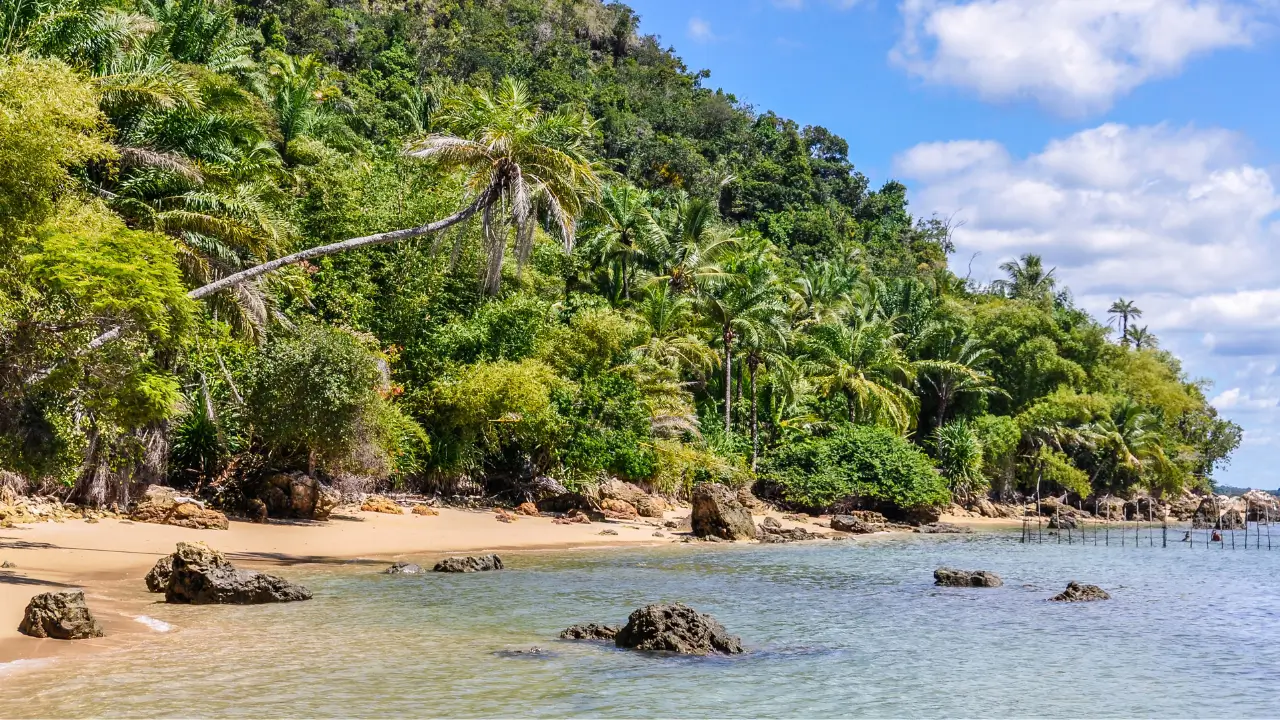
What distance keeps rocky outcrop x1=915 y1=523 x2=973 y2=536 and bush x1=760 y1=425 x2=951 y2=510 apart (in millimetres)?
999

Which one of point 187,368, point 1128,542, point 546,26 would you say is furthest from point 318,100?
point 546,26

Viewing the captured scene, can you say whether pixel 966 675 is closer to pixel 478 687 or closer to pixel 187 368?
pixel 478 687

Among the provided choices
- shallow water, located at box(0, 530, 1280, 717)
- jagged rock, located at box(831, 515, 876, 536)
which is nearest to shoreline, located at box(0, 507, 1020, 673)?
shallow water, located at box(0, 530, 1280, 717)

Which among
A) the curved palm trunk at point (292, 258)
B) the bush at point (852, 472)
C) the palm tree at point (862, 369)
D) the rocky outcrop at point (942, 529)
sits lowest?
the rocky outcrop at point (942, 529)

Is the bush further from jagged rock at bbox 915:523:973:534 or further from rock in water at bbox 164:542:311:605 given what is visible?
rock in water at bbox 164:542:311:605

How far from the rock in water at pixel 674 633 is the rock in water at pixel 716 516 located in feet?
55.5

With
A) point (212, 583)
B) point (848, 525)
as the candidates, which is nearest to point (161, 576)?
point (212, 583)

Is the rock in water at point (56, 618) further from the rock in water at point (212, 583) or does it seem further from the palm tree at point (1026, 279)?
the palm tree at point (1026, 279)

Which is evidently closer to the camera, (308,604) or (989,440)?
(308,604)

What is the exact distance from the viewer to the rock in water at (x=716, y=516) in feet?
99.7

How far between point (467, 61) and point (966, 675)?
66959mm

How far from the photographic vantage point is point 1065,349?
58.5 meters

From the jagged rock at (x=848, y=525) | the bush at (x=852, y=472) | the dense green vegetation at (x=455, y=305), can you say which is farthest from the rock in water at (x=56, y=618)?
the bush at (x=852, y=472)

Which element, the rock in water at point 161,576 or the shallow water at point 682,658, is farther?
the rock in water at point 161,576
